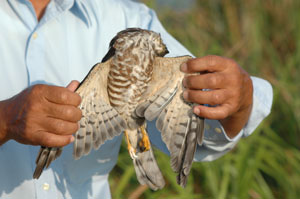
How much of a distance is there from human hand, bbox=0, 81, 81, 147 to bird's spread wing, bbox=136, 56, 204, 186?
0.34 m

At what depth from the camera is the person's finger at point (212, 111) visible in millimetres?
1549

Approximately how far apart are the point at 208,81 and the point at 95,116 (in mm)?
514

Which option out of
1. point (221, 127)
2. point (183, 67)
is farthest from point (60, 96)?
point (221, 127)

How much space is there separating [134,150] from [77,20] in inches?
31.6

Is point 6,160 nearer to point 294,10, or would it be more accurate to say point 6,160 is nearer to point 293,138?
point 293,138

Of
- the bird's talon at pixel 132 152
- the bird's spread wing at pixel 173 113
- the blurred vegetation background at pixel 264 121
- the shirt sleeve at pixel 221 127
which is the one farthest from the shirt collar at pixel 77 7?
the blurred vegetation background at pixel 264 121

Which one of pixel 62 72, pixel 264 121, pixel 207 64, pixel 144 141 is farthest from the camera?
pixel 264 121

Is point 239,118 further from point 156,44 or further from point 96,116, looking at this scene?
point 96,116

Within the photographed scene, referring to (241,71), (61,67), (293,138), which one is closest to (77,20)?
(61,67)

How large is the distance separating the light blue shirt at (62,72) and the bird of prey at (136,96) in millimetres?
318

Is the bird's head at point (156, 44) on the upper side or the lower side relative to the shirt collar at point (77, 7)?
lower

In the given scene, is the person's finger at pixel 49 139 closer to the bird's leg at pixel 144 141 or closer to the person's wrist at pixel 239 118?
the bird's leg at pixel 144 141

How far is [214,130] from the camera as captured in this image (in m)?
1.89

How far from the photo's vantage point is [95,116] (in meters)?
1.69
